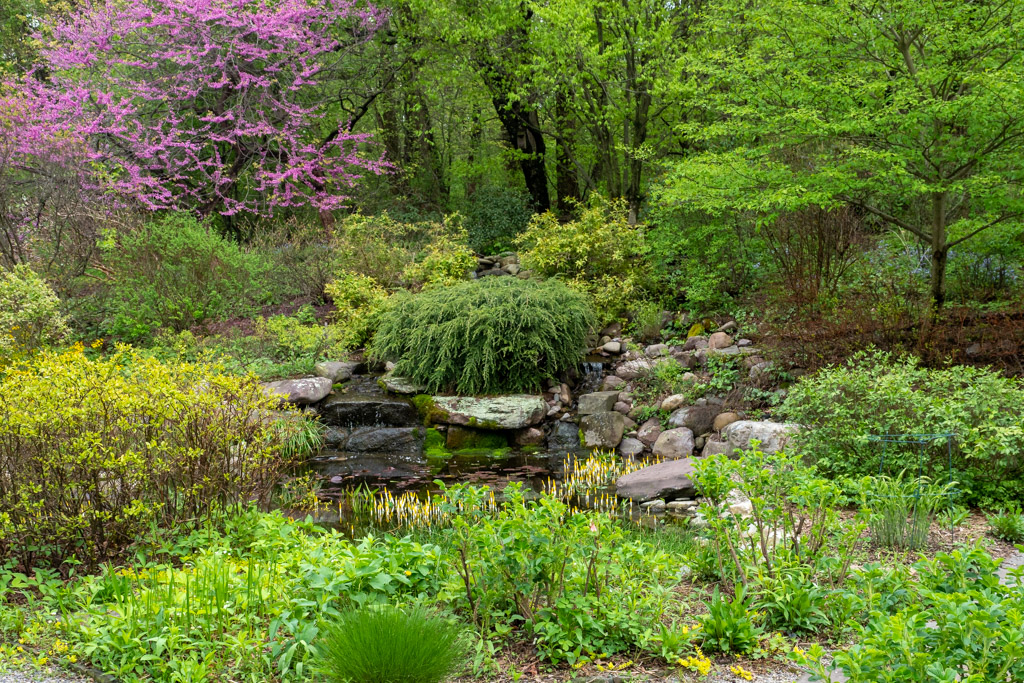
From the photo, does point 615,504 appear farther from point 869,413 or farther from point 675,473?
point 869,413

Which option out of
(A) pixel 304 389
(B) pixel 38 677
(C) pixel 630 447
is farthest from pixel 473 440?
(B) pixel 38 677

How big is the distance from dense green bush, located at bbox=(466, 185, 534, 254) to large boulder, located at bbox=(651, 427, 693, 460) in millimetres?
7182

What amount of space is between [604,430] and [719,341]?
1952 mm

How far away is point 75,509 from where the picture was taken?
13.7ft

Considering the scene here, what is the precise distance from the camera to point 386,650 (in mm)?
2693

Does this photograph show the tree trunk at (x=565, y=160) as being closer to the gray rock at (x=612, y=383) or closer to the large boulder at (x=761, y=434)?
the gray rock at (x=612, y=383)

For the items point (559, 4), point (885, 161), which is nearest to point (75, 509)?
point (885, 161)

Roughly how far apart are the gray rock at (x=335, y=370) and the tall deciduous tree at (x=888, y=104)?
494 centimetres

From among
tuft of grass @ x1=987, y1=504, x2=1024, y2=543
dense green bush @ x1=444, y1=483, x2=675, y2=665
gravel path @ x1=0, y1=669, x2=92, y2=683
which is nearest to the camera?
gravel path @ x1=0, y1=669, x2=92, y2=683

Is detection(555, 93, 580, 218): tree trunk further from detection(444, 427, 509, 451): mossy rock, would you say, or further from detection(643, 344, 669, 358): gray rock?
detection(444, 427, 509, 451): mossy rock

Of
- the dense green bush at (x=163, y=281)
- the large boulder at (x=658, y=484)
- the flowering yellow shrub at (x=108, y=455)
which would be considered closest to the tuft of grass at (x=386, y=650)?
the flowering yellow shrub at (x=108, y=455)

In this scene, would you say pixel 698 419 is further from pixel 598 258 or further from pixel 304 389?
pixel 304 389

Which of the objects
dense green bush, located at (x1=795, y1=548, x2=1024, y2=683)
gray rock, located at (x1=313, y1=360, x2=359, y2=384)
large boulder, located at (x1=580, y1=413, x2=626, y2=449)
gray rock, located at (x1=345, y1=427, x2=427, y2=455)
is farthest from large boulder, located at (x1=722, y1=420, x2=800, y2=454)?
gray rock, located at (x1=313, y1=360, x2=359, y2=384)

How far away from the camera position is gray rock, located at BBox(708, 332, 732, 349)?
9.52 m
